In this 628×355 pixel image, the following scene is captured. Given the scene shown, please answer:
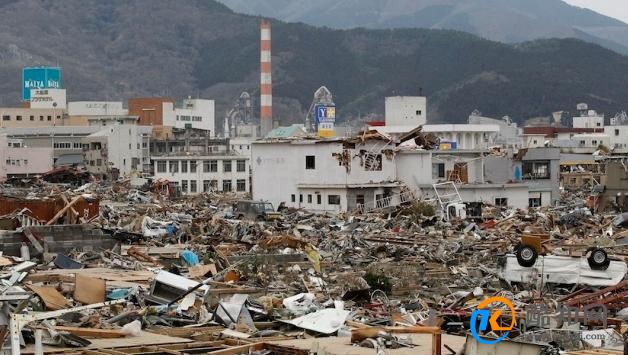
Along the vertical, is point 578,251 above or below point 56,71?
below

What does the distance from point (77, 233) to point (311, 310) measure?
9.16 meters

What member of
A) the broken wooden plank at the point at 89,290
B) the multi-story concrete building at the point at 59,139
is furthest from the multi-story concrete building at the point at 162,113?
the broken wooden plank at the point at 89,290

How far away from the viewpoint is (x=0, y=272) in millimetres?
19031

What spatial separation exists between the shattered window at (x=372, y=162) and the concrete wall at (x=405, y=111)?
39360 mm

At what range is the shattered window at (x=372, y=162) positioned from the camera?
4378cm

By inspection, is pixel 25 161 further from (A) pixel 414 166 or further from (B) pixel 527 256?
(B) pixel 527 256

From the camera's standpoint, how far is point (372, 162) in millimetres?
43906

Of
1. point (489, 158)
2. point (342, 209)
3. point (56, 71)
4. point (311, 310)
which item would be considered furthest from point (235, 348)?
point (56, 71)

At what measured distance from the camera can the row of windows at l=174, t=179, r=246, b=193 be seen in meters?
64.1

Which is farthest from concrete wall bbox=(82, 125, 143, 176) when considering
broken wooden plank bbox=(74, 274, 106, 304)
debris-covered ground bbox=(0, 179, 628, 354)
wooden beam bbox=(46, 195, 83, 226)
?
broken wooden plank bbox=(74, 274, 106, 304)

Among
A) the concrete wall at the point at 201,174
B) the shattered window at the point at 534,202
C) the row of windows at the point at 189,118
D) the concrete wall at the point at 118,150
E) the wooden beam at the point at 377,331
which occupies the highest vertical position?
the row of windows at the point at 189,118

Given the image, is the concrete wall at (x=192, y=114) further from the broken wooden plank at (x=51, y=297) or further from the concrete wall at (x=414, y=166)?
the broken wooden plank at (x=51, y=297)

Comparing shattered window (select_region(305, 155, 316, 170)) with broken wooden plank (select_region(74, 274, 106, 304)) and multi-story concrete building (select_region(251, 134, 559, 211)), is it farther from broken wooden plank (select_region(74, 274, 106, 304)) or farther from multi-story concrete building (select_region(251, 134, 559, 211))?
broken wooden plank (select_region(74, 274, 106, 304))

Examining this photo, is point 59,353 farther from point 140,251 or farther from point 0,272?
point 140,251
